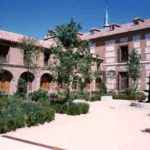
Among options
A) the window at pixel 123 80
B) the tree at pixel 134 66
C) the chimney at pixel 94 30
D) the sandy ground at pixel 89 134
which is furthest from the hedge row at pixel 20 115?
the chimney at pixel 94 30

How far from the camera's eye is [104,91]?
32906mm

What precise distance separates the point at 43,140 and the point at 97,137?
1878 millimetres

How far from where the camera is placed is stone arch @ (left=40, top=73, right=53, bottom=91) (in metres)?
30.8

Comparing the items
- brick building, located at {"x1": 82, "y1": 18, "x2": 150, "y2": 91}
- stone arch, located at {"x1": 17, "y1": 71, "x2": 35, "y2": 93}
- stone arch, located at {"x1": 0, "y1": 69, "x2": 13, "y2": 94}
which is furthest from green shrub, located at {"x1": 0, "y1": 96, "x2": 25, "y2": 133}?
brick building, located at {"x1": 82, "y1": 18, "x2": 150, "y2": 91}

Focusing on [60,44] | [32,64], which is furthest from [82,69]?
[32,64]

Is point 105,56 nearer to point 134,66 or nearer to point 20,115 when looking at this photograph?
point 134,66

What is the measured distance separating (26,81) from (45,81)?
2905mm

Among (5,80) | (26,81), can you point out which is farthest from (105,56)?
(5,80)

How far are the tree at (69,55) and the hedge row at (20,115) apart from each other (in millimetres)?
4680

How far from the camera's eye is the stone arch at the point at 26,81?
27125 millimetres

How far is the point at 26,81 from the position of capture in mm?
28656

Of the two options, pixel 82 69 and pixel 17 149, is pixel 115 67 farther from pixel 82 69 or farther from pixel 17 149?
pixel 17 149

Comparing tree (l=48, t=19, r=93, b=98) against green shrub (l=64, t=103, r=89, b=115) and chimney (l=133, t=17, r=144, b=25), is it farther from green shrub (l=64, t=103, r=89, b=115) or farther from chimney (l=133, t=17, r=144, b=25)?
chimney (l=133, t=17, r=144, b=25)

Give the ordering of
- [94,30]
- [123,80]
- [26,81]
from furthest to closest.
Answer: [94,30], [123,80], [26,81]
